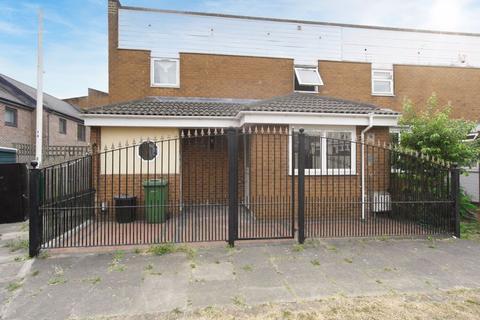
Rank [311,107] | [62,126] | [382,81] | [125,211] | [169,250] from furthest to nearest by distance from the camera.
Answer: [62,126], [382,81], [311,107], [125,211], [169,250]

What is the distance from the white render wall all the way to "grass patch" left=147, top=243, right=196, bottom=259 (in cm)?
833

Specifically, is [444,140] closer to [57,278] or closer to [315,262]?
[315,262]

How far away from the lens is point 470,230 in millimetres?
6879

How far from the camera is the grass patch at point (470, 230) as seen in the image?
634 centimetres

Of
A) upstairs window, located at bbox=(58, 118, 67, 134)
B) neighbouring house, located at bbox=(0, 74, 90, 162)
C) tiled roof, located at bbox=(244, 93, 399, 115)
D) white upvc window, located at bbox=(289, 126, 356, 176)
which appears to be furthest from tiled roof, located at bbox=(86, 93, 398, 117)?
upstairs window, located at bbox=(58, 118, 67, 134)

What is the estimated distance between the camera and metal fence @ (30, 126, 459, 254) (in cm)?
557

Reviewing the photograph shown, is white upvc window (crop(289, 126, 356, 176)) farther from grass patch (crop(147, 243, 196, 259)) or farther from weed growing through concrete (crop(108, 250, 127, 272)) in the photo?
weed growing through concrete (crop(108, 250, 127, 272))

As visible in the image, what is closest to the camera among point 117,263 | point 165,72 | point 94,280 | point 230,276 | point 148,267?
point 94,280

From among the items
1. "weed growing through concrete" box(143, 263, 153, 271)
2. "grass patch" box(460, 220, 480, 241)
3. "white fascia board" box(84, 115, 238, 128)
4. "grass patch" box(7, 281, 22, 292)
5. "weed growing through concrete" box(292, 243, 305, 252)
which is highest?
"white fascia board" box(84, 115, 238, 128)

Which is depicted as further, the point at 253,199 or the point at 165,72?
the point at 165,72

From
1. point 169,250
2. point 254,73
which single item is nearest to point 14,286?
point 169,250

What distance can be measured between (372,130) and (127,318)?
24.5 feet

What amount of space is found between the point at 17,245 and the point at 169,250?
3.14m

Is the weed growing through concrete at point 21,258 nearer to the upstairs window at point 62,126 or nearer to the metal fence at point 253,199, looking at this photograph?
the metal fence at point 253,199
